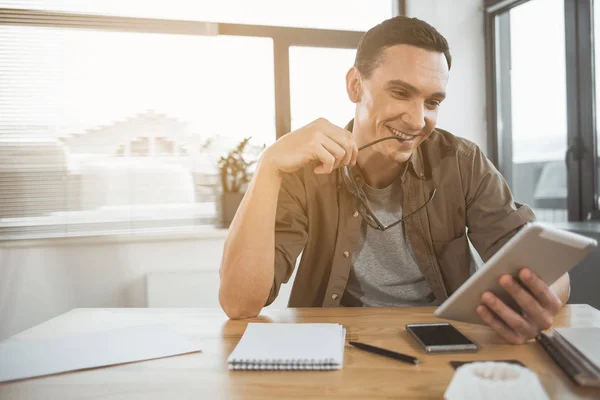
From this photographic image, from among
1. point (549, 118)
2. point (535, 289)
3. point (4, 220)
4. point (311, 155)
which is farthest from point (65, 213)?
point (549, 118)

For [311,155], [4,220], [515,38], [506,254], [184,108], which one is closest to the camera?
[506,254]

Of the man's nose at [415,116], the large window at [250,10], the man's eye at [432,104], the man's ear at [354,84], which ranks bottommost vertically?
the man's nose at [415,116]

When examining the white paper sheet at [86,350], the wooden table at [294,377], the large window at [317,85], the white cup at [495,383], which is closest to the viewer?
the white cup at [495,383]

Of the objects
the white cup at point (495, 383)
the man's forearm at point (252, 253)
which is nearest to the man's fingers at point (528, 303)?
the white cup at point (495, 383)

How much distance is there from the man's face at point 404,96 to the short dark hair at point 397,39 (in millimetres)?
18

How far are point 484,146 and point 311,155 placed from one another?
2.39m

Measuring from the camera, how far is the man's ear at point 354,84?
1.53m

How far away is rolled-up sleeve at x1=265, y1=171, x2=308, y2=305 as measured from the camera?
1302 mm

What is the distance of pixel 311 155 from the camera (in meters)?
1.12

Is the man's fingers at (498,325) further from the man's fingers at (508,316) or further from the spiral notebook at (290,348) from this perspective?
the spiral notebook at (290,348)

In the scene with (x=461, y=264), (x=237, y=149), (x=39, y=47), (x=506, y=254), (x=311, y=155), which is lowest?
(x=461, y=264)

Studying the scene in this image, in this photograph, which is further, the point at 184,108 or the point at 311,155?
the point at 184,108

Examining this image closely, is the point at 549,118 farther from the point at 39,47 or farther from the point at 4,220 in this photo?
the point at 4,220

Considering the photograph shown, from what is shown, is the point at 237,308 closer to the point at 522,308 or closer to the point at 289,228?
the point at 289,228
